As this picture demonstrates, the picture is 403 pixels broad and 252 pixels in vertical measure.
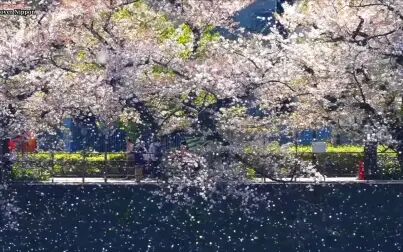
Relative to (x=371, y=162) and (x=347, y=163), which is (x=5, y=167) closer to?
(x=347, y=163)

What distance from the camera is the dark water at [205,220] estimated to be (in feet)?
48.5

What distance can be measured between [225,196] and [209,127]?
1192 millimetres

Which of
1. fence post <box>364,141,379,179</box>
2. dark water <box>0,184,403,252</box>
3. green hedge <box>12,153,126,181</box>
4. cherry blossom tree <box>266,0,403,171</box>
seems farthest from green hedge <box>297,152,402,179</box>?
green hedge <box>12,153,126,181</box>

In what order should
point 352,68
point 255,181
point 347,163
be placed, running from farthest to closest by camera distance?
1. point 347,163
2. point 255,181
3. point 352,68

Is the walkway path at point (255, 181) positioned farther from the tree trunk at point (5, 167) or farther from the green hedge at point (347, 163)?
the tree trunk at point (5, 167)

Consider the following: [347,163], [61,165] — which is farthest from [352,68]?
[61,165]

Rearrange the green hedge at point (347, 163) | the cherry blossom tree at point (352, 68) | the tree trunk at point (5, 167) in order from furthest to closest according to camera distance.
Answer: the green hedge at point (347, 163) → the tree trunk at point (5, 167) → the cherry blossom tree at point (352, 68)

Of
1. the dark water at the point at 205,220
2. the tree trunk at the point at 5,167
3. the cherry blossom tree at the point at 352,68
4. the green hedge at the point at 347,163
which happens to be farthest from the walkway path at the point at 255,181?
the cherry blossom tree at the point at 352,68

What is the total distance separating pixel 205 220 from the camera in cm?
1486

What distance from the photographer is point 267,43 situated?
16031 mm

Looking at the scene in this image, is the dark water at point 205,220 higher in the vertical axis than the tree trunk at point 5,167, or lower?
lower

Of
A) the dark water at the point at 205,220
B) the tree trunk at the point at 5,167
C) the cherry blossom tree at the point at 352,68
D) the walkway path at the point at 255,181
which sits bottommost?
the dark water at the point at 205,220

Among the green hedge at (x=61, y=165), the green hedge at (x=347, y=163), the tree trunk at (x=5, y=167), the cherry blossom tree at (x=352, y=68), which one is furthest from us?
the green hedge at (x=347, y=163)

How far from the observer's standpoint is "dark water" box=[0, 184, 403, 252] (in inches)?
582
